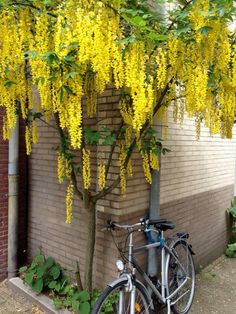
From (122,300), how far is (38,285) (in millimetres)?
1344

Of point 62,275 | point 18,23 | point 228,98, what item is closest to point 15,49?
point 18,23

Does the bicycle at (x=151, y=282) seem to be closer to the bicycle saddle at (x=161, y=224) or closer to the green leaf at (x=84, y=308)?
the bicycle saddle at (x=161, y=224)

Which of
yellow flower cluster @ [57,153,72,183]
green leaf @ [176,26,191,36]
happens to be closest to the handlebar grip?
yellow flower cluster @ [57,153,72,183]

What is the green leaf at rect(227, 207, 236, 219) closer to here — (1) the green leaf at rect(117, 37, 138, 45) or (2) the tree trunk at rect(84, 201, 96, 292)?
(2) the tree trunk at rect(84, 201, 96, 292)

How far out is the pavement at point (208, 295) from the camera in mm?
3938

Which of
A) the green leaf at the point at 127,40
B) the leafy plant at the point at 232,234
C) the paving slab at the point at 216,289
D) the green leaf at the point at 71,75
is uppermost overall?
the green leaf at the point at 127,40

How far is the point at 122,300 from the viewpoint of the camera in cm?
304

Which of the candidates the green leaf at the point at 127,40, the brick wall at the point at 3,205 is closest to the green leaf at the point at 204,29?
the green leaf at the point at 127,40

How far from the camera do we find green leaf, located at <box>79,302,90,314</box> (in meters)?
3.40

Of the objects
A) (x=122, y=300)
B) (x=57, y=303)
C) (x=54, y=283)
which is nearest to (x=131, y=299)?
(x=122, y=300)

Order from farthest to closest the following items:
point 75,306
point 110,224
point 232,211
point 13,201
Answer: point 232,211, point 13,201, point 75,306, point 110,224

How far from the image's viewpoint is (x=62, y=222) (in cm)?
421

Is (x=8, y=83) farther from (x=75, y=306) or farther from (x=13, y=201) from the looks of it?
(x=75, y=306)

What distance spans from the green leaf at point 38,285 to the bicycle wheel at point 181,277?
58.0 inches
